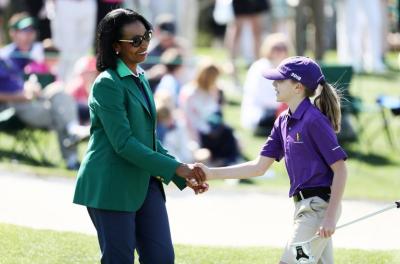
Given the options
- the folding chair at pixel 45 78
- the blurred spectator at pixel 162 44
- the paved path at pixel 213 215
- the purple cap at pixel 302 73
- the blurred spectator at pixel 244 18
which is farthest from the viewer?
the blurred spectator at pixel 244 18

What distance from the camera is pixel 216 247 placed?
7.95 metres

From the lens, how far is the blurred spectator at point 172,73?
12750 mm

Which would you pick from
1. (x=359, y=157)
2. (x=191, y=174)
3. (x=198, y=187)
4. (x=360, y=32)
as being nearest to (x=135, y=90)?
(x=191, y=174)

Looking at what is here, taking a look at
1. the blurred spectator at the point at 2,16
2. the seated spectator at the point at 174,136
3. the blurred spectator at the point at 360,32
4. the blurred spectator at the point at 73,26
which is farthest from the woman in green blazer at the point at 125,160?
the blurred spectator at the point at 2,16

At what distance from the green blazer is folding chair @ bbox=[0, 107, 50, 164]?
632 cm

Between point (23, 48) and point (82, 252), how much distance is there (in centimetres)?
636

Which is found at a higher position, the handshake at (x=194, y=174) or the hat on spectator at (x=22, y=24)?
the handshake at (x=194, y=174)

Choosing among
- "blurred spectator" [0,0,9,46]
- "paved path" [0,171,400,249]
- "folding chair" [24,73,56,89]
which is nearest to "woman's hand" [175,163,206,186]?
"paved path" [0,171,400,249]

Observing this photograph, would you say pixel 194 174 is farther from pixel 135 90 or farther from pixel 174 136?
pixel 174 136

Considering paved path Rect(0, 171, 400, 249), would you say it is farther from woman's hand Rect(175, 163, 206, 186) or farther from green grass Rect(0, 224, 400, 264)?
woman's hand Rect(175, 163, 206, 186)

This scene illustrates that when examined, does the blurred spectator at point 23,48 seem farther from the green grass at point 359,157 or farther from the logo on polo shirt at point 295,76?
the logo on polo shirt at point 295,76

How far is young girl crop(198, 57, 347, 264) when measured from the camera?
Result: 5.78 metres

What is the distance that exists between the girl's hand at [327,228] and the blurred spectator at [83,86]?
7.05m

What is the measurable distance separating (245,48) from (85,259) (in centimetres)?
1185
